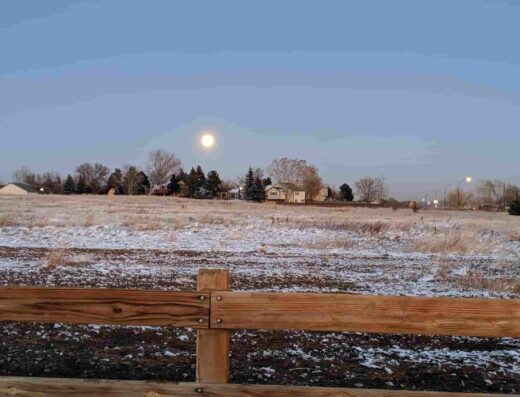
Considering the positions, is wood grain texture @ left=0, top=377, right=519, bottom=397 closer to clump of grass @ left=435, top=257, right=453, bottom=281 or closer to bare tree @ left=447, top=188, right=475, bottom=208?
clump of grass @ left=435, top=257, right=453, bottom=281

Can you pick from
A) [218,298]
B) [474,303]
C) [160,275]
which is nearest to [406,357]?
[474,303]

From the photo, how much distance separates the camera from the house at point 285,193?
126 m

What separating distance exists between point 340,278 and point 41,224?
696 inches

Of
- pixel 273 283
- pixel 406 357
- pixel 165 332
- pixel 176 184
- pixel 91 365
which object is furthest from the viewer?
pixel 176 184

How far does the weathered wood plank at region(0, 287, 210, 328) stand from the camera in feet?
9.92

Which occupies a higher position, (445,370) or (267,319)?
(267,319)

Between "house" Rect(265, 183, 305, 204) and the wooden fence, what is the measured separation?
120 meters

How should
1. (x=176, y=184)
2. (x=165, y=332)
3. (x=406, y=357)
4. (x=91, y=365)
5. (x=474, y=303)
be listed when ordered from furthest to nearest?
(x=176, y=184), (x=165, y=332), (x=406, y=357), (x=91, y=365), (x=474, y=303)

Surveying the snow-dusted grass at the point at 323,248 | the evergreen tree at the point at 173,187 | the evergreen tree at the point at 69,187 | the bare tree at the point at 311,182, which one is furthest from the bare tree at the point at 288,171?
the snow-dusted grass at the point at 323,248

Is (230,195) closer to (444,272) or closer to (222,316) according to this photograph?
(444,272)

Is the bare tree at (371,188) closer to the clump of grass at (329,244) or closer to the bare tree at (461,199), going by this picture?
the bare tree at (461,199)

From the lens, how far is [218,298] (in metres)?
2.99

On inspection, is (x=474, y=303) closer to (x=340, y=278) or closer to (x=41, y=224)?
(x=340, y=278)

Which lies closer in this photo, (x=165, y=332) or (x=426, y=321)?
(x=426, y=321)
